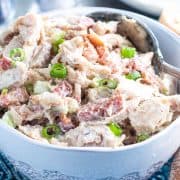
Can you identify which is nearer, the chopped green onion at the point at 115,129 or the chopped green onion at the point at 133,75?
the chopped green onion at the point at 115,129

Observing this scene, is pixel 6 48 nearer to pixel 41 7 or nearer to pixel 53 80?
pixel 53 80

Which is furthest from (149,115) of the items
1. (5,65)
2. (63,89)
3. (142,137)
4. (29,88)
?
(5,65)

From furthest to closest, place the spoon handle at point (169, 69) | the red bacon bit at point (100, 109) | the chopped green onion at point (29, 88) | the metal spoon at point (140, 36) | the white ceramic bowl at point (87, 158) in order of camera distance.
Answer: the metal spoon at point (140, 36) → the spoon handle at point (169, 69) → the chopped green onion at point (29, 88) → the red bacon bit at point (100, 109) → the white ceramic bowl at point (87, 158)

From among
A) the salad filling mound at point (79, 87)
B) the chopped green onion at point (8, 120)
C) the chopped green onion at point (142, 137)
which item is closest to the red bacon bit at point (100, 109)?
the salad filling mound at point (79, 87)

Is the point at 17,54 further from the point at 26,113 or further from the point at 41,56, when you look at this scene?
the point at 26,113

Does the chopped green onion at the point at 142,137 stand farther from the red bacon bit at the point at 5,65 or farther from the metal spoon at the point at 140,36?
the red bacon bit at the point at 5,65

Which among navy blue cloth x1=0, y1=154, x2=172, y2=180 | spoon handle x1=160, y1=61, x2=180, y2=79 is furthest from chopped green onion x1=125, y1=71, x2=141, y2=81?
navy blue cloth x1=0, y1=154, x2=172, y2=180
